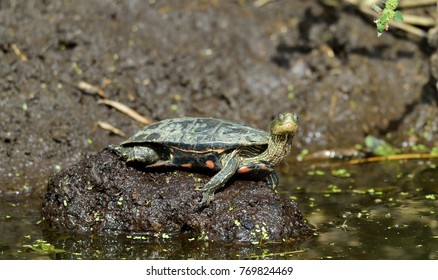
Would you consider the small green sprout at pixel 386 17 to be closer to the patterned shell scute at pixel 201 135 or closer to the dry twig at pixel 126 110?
the patterned shell scute at pixel 201 135

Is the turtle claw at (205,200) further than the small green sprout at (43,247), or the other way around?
the turtle claw at (205,200)

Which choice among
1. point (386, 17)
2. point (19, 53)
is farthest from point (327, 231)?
point (19, 53)

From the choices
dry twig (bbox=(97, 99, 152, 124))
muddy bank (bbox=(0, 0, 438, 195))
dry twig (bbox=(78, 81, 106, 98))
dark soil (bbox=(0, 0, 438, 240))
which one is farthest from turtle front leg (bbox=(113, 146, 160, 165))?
dry twig (bbox=(78, 81, 106, 98))

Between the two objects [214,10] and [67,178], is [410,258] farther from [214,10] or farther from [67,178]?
[214,10]

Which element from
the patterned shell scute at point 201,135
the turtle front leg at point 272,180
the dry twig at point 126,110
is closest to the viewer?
the patterned shell scute at point 201,135

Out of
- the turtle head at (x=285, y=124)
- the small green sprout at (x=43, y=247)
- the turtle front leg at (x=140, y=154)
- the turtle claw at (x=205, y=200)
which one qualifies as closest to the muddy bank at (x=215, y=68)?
the turtle front leg at (x=140, y=154)

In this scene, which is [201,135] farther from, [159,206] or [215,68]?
[215,68]
